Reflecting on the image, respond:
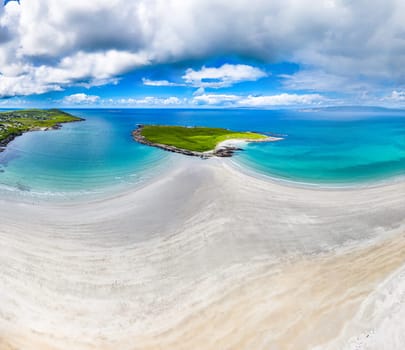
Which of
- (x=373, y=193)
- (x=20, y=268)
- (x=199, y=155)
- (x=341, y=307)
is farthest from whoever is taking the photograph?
(x=199, y=155)

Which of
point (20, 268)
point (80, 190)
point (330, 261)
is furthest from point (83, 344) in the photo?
point (80, 190)

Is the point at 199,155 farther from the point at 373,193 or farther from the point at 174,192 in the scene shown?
the point at 373,193

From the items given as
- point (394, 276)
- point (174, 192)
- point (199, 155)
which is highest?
point (199, 155)

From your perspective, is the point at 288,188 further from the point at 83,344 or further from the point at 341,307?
the point at 83,344

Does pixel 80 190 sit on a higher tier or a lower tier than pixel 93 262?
higher

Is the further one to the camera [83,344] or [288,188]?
[288,188]

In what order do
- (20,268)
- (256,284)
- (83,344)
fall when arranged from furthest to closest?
(20,268), (256,284), (83,344)

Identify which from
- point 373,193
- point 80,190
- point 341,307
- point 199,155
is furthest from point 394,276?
point 199,155
